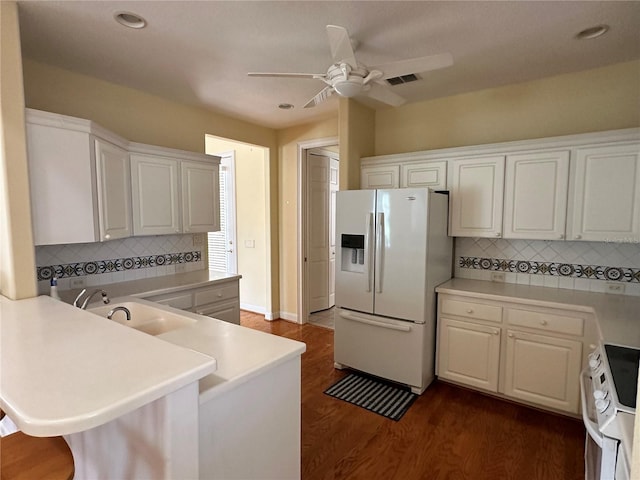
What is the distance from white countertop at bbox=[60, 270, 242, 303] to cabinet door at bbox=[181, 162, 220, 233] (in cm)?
46

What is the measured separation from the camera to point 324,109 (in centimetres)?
383

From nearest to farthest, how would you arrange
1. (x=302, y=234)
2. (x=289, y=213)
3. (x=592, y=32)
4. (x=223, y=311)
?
(x=592, y=32) → (x=223, y=311) → (x=302, y=234) → (x=289, y=213)

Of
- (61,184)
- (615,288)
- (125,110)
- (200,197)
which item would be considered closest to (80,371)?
(61,184)

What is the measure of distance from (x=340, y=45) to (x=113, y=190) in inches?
74.2

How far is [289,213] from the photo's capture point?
4.66 m

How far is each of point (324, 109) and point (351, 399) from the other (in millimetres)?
2931

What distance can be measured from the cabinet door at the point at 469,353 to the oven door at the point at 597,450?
0.92m

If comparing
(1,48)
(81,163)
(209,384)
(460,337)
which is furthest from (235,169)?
(209,384)

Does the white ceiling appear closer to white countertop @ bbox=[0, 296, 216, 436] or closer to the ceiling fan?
the ceiling fan

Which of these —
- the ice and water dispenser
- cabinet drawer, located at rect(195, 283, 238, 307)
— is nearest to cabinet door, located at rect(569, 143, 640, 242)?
the ice and water dispenser

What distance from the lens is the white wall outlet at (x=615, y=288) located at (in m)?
2.61

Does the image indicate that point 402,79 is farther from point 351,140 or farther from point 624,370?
point 624,370

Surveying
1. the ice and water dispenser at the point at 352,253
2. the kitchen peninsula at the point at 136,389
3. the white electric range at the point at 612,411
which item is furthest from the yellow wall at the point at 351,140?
the white electric range at the point at 612,411

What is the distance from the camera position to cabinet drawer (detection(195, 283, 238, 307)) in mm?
3023
